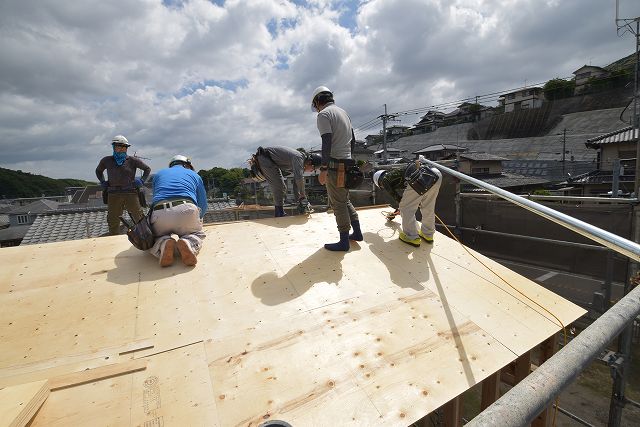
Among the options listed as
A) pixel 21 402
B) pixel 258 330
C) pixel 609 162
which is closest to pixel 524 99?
pixel 609 162

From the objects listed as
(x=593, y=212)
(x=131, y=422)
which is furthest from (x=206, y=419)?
(x=593, y=212)

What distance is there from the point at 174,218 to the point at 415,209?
9.23 feet

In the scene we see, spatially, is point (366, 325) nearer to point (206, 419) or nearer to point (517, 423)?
point (206, 419)

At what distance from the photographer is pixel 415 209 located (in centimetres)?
379

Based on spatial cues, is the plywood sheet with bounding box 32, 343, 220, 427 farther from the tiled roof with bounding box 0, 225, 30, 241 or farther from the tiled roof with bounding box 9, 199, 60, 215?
the tiled roof with bounding box 9, 199, 60, 215

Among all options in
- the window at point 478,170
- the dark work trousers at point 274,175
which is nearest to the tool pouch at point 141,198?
the dark work trousers at point 274,175

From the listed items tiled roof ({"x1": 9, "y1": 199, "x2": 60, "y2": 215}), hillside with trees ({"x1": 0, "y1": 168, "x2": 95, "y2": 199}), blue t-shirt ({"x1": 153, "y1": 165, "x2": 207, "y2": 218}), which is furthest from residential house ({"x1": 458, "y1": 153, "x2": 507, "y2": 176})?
hillside with trees ({"x1": 0, "y1": 168, "x2": 95, "y2": 199})

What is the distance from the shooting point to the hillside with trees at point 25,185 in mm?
62469

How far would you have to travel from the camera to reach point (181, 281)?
266 cm

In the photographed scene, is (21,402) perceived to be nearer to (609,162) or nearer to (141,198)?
(141,198)

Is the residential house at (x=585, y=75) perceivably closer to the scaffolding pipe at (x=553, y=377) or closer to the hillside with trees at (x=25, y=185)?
the scaffolding pipe at (x=553, y=377)

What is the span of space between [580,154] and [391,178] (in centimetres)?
3234

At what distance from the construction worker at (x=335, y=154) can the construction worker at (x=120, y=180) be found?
343 cm

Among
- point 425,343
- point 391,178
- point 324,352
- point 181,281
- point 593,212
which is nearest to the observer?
point 324,352
